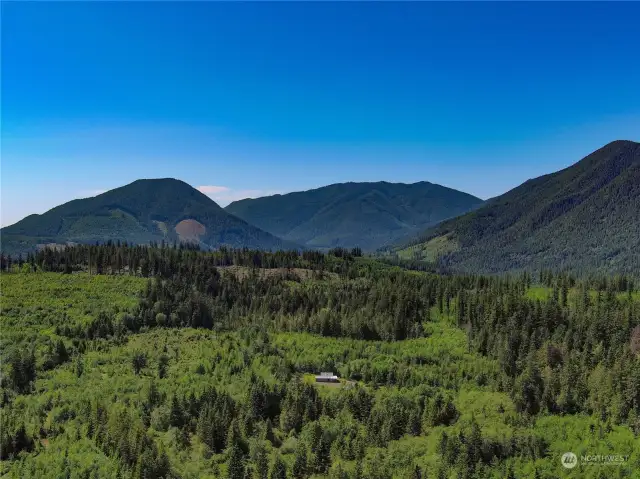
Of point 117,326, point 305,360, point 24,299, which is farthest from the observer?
point 24,299

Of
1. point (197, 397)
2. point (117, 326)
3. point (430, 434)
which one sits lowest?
point (430, 434)

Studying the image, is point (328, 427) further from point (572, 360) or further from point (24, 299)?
A: point (24, 299)

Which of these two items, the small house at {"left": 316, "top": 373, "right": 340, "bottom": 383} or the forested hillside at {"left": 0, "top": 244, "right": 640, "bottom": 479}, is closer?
the forested hillside at {"left": 0, "top": 244, "right": 640, "bottom": 479}

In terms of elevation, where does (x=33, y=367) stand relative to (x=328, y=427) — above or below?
above

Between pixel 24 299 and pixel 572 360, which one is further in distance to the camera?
pixel 24 299

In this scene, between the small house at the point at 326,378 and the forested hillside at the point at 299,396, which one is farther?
the small house at the point at 326,378

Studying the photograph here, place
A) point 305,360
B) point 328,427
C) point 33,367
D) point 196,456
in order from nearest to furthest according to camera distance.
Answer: point 196,456 → point 328,427 → point 33,367 → point 305,360

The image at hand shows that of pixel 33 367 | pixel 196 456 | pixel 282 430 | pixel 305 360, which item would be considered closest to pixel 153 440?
pixel 196 456

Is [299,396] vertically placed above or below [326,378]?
above
